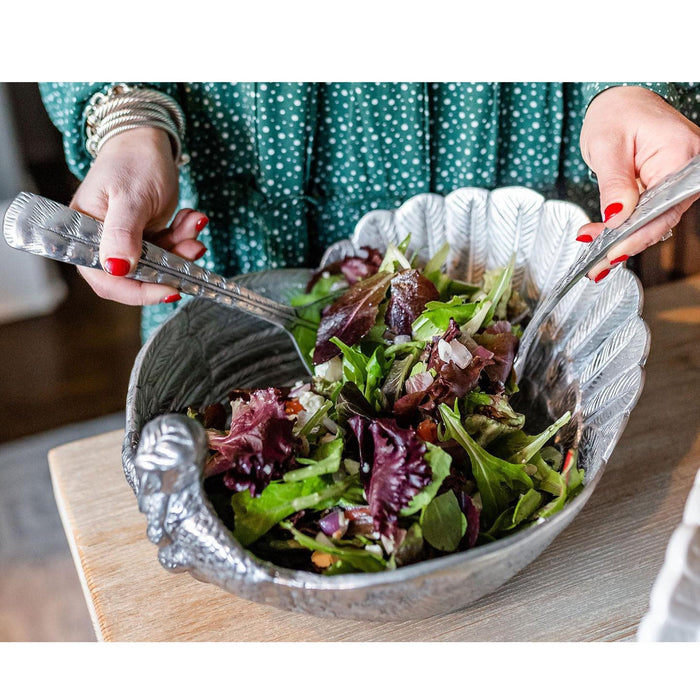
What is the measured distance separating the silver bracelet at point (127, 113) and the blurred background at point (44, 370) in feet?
2.25

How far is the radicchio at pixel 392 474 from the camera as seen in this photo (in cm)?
49

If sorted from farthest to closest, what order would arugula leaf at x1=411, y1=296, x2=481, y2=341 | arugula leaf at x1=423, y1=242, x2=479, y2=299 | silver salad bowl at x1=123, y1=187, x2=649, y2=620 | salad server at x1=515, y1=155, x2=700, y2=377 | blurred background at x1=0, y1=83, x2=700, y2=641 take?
blurred background at x1=0, y1=83, x2=700, y2=641 < arugula leaf at x1=423, y1=242, x2=479, y2=299 < arugula leaf at x1=411, y1=296, x2=481, y2=341 < salad server at x1=515, y1=155, x2=700, y2=377 < silver salad bowl at x1=123, y1=187, x2=649, y2=620

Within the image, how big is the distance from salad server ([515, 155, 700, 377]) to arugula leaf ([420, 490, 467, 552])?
9.3 inches

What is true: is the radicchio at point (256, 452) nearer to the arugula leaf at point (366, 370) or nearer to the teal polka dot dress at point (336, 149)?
the arugula leaf at point (366, 370)

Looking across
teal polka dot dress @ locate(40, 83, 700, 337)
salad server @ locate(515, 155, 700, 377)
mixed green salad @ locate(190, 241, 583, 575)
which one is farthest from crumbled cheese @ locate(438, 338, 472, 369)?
teal polka dot dress @ locate(40, 83, 700, 337)

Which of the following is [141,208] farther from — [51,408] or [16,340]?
[16,340]

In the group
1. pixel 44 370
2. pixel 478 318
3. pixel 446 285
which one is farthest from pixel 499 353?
pixel 44 370

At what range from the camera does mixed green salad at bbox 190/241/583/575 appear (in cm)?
49

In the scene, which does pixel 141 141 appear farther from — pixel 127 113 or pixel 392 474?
pixel 392 474

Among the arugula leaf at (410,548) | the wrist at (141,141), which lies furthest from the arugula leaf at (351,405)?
the wrist at (141,141)

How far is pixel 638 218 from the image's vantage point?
22.5 inches

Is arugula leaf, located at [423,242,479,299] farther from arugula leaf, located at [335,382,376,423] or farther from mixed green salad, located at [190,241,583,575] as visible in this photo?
arugula leaf, located at [335,382,376,423]

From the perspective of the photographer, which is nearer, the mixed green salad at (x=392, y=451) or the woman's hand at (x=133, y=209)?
the mixed green salad at (x=392, y=451)

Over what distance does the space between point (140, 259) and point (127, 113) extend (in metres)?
0.24
